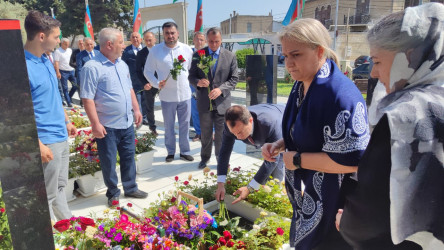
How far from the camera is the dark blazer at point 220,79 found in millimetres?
4285

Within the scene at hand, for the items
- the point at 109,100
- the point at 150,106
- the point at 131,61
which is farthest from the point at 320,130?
the point at 131,61

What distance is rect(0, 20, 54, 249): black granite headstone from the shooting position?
1.09 m

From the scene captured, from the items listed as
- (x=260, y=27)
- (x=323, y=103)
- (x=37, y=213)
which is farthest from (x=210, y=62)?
(x=260, y=27)

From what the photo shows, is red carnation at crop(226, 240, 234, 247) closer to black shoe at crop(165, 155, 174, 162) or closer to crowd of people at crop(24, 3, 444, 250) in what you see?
crowd of people at crop(24, 3, 444, 250)

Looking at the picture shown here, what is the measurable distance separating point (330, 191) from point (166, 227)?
3.58 ft

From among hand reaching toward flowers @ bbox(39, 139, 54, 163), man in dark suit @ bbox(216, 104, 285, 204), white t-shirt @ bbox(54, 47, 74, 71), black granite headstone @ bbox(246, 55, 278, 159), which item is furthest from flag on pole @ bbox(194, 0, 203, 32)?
hand reaching toward flowers @ bbox(39, 139, 54, 163)

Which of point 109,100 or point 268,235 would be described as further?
point 109,100

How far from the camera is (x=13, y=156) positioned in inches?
44.3

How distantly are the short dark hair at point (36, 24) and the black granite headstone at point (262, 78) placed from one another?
287 cm

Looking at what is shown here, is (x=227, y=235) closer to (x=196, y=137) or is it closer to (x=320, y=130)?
(x=320, y=130)

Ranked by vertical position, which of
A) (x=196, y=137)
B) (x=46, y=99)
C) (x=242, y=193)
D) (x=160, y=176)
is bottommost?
(x=160, y=176)

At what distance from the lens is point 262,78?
4707 millimetres

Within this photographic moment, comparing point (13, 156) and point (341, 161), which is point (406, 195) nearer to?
point (341, 161)

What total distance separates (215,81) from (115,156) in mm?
1730
